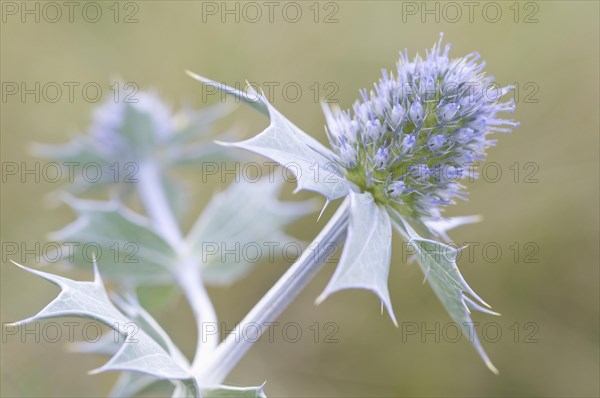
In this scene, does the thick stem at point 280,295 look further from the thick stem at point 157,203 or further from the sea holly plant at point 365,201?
the thick stem at point 157,203

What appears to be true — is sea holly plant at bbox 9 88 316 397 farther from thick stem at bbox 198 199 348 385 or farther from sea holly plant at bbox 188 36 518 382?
sea holly plant at bbox 188 36 518 382

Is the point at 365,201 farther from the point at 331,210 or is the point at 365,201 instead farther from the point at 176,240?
the point at 331,210

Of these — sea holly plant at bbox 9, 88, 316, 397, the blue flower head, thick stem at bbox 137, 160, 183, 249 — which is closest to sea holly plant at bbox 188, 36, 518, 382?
the blue flower head

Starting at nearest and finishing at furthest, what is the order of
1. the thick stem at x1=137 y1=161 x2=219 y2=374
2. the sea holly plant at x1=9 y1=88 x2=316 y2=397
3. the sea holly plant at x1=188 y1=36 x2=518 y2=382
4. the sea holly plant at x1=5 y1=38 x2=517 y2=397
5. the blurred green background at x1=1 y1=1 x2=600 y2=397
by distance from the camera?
the sea holly plant at x1=5 y1=38 x2=517 y2=397 < the sea holly plant at x1=188 y1=36 x2=518 y2=382 < the thick stem at x1=137 y1=161 x2=219 y2=374 < the sea holly plant at x1=9 y1=88 x2=316 y2=397 < the blurred green background at x1=1 y1=1 x2=600 y2=397

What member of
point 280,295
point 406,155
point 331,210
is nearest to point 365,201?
point 406,155

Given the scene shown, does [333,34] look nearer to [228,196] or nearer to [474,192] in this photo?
[474,192]

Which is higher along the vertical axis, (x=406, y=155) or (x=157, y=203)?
(x=406, y=155)
